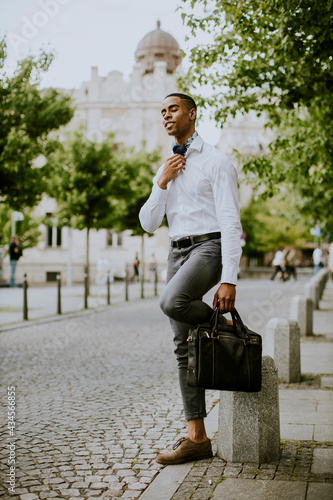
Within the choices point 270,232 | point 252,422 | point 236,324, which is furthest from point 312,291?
point 270,232

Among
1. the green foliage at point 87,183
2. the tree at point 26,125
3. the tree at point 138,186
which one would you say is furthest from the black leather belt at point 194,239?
the tree at point 138,186

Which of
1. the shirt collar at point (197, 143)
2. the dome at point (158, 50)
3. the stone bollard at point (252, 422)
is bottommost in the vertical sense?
the stone bollard at point (252, 422)

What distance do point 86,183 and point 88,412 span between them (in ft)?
55.8

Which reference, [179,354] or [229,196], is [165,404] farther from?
[229,196]

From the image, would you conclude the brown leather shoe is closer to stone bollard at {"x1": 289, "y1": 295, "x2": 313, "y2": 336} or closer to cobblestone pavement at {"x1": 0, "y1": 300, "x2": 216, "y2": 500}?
cobblestone pavement at {"x1": 0, "y1": 300, "x2": 216, "y2": 500}

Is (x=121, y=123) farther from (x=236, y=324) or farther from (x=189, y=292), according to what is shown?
(x=236, y=324)

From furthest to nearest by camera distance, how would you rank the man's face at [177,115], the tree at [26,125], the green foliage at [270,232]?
the green foliage at [270,232] < the tree at [26,125] < the man's face at [177,115]

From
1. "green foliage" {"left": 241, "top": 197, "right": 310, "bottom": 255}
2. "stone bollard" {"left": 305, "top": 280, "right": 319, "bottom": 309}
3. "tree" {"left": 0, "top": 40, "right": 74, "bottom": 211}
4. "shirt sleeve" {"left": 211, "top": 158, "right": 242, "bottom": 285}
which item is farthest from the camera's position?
"green foliage" {"left": 241, "top": 197, "right": 310, "bottom": 255}

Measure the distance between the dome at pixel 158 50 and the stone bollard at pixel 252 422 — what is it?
42.4m

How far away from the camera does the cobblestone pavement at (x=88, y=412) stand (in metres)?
3.55

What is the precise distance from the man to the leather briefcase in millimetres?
195

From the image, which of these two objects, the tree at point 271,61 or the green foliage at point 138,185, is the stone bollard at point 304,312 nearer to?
the tree at point 271,61

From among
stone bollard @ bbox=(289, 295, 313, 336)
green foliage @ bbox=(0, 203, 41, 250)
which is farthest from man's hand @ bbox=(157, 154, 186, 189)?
green foliage @ bbox=(0, 203, 41, 250)

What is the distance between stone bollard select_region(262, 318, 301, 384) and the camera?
6.74m
